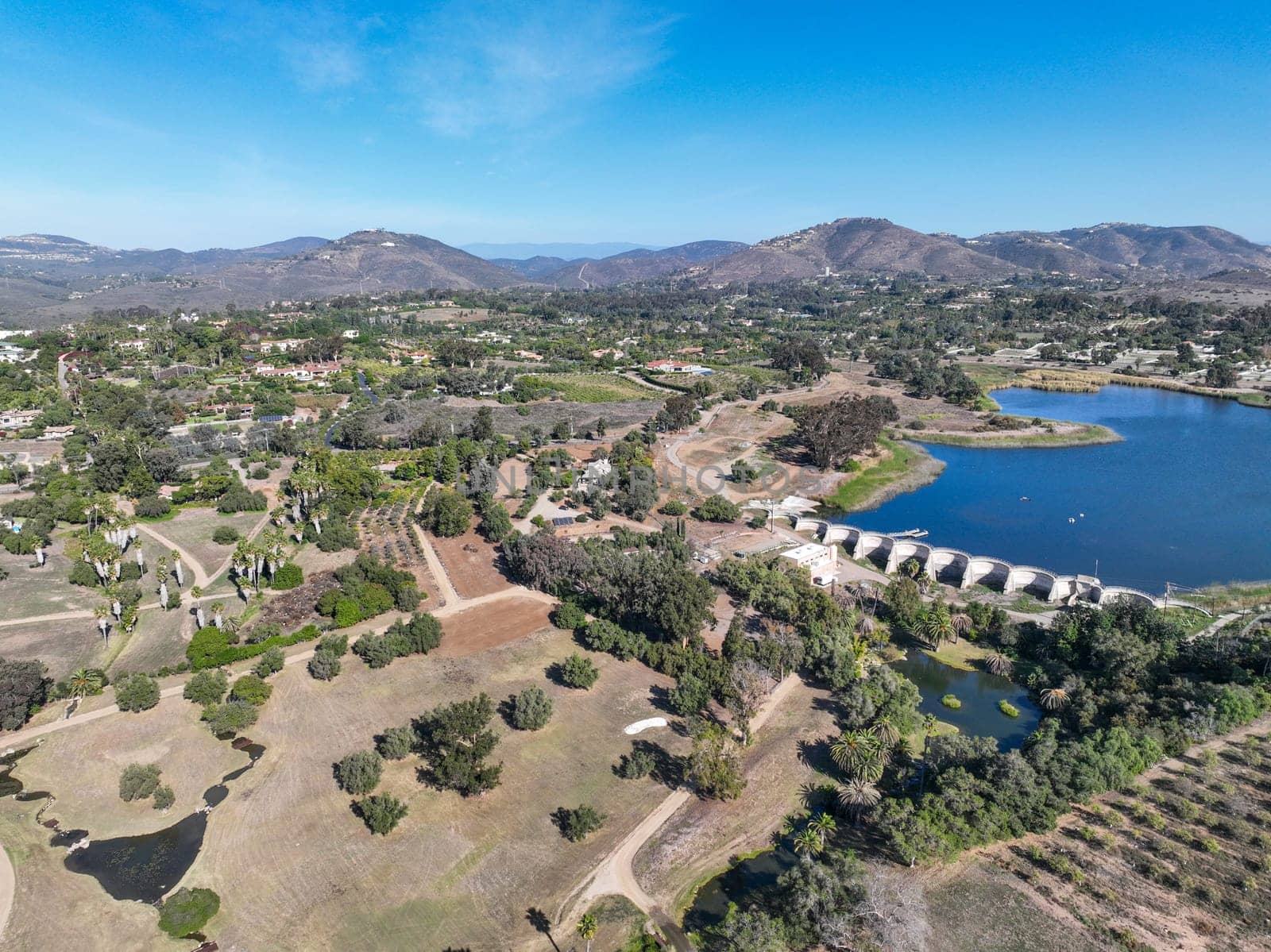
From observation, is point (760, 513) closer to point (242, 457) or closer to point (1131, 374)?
point (242, 457)

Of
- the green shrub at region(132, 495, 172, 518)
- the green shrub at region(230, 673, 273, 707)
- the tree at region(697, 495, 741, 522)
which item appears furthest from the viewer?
the tree at region(697, 495, 741, 522)

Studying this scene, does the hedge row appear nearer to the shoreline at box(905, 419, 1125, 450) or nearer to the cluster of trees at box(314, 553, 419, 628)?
the cluster of trees at box(314, 553, 419, 628)

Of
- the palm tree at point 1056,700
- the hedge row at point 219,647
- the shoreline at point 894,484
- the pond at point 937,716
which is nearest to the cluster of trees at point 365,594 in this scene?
the hedge row at point 219,647

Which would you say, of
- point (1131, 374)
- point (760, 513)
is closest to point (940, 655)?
point (760, 513)

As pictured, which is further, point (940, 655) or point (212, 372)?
point (212, 372)

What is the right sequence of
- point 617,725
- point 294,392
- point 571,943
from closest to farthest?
point 571,943
point 617,725
point 294,392

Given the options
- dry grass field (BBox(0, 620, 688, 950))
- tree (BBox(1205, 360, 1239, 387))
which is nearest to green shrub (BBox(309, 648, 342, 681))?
dry grass field (BBox(0, 620, 688, 950))

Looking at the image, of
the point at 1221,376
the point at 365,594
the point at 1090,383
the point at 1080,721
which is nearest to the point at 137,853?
the point at 365,594
